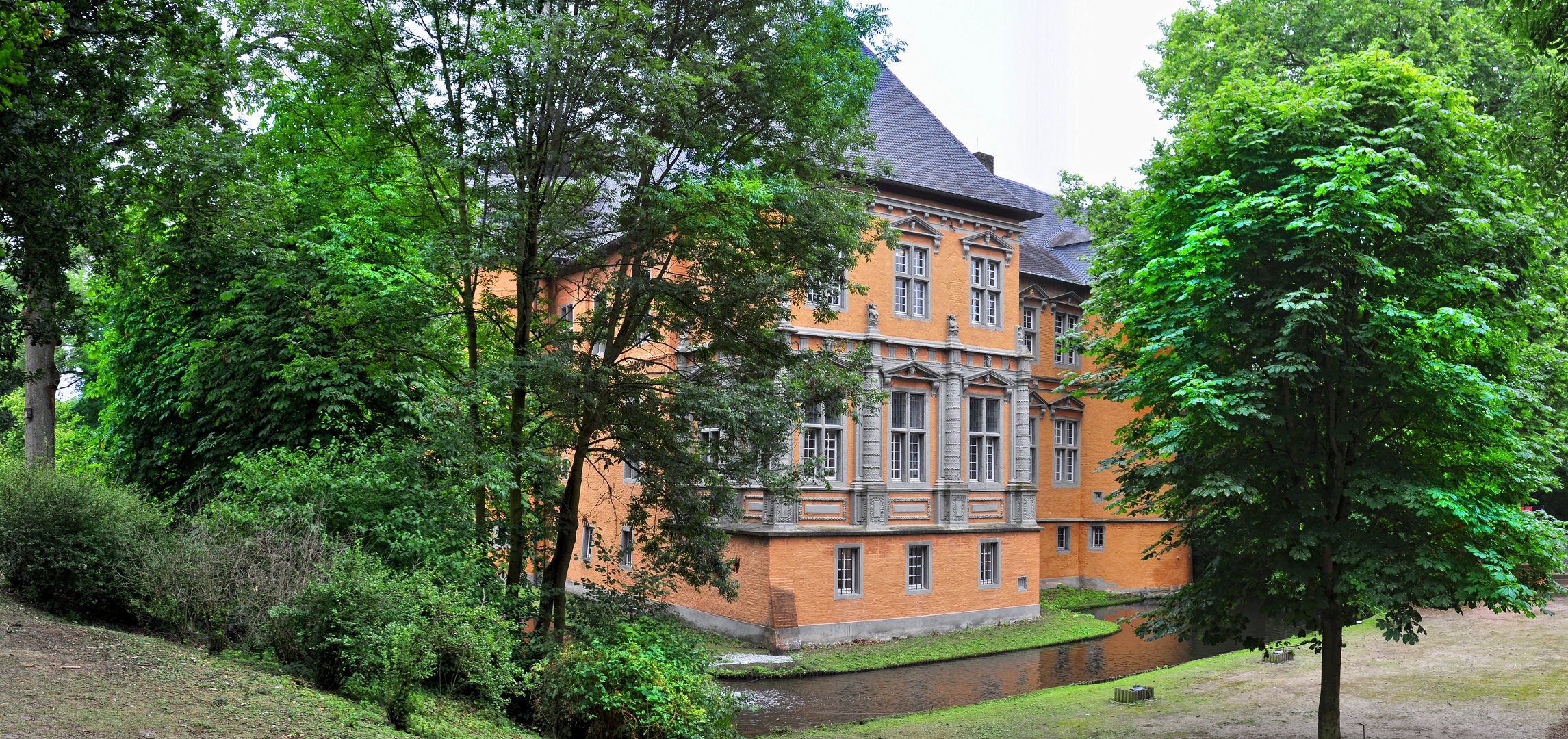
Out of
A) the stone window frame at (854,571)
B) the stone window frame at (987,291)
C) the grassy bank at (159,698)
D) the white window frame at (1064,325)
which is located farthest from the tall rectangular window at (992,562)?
the grassy bank at (159,698)

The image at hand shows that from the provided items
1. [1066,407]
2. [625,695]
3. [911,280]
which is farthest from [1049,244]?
[625,695]

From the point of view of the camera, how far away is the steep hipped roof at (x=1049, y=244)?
34375 millimetres

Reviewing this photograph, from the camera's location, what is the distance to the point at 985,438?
2817 centimetres

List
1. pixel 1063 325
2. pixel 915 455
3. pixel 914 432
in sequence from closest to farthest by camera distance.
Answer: pixel 914 432 → pixel 915 455 → pixel 1063 325

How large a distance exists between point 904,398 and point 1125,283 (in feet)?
38.4

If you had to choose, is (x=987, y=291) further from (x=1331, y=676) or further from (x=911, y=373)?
(x=1331, y=676)

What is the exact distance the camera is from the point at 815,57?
13328 millimetres

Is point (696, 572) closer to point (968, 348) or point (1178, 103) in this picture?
point (968, 348)

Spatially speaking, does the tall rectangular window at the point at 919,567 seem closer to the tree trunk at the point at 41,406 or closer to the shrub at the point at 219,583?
the shrub at the point at 219,583

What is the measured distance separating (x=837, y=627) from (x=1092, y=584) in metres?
14.9

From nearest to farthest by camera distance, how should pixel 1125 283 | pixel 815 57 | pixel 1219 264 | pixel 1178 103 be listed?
pixel 1219 264 → pixel 815 57 → pixel 1125 283 → pixel 1178 103

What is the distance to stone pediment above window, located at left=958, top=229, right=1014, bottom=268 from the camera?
2745 centimetres

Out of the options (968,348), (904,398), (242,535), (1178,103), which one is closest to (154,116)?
(242,535)

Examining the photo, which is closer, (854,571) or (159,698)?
(159,698)
